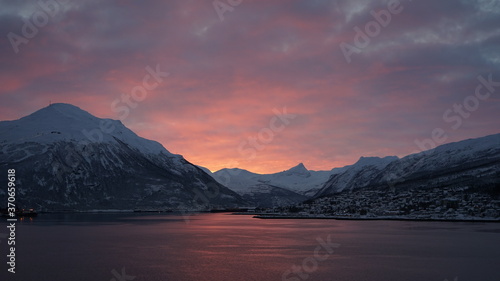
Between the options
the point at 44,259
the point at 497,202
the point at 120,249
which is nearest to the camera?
the point at 44,259

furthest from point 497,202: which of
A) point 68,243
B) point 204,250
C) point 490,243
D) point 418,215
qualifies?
point 68,243

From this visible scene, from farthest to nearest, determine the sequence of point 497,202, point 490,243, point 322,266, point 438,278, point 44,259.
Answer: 1. point 497,202
2. point 490,243
3. point 44,259
4. point 322,266
5. point 438,278

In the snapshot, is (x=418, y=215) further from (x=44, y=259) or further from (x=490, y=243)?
(x=44, y=259)

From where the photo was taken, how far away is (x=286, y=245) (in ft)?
254

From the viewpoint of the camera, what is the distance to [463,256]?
6031cm

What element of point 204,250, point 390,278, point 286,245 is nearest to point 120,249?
point 204,250

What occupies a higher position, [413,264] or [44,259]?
[44,259]

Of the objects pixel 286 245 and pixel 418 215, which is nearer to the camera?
pixel 286 245

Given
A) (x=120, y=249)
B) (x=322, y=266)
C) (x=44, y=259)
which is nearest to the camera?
Result: (x=322, y=266)

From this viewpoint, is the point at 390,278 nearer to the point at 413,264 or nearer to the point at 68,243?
the point at 413,264

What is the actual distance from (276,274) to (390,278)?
1213cm

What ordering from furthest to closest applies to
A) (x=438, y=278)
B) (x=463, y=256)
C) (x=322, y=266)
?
(x=463, y=256) → (x=322, y=266) → (x=438, y=278)

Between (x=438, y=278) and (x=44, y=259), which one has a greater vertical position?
(x=44, y=259)

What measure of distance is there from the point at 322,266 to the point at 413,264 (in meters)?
11.8
